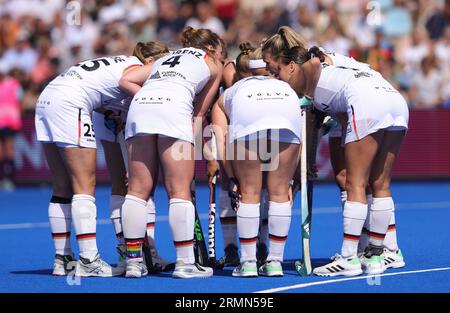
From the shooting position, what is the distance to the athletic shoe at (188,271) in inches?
339

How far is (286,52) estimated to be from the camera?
28.9 ft

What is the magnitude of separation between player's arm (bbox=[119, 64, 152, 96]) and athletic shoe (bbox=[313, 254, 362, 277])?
215cm

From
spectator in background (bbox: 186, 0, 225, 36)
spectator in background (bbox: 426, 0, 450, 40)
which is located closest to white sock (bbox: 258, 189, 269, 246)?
spectator in background (bbox: 186, 0, 225, 36)

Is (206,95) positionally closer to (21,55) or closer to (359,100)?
(359,100)

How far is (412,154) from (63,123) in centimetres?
1148

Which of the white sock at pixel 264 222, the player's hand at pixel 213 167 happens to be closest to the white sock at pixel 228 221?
the white sock at pixel 264 222

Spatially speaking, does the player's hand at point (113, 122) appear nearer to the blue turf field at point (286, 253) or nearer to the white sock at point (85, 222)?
the white sock at point (85, 222)

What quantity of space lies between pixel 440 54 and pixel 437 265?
Result: 1113 centimetres

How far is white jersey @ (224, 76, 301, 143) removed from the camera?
8.47 m

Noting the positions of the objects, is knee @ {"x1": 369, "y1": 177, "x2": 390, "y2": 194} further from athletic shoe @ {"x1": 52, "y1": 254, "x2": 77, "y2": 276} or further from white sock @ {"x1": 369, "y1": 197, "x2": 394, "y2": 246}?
athletic shoe @ {"x1": 52, "y1": 254, "x2": 77, "y2": 276}

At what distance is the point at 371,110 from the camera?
8625mm

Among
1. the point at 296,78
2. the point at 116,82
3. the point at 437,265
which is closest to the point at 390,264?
the point at 437,265
